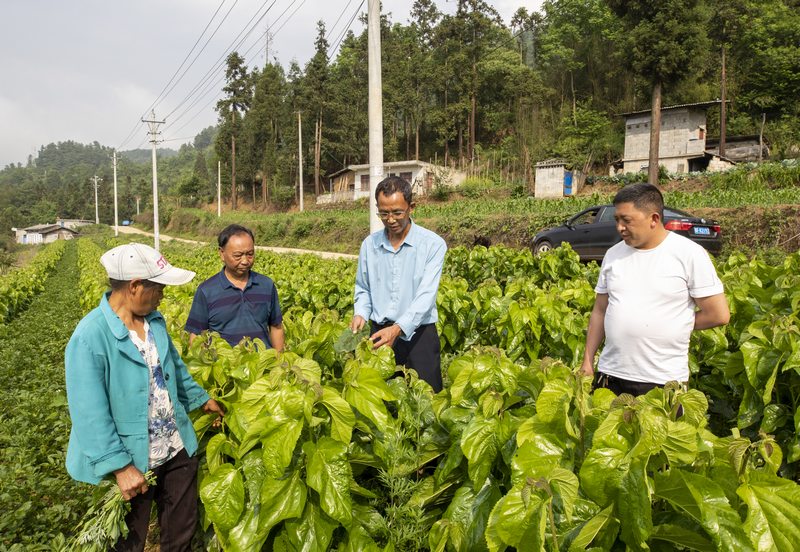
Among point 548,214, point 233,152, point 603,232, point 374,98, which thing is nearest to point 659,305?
point 374,98

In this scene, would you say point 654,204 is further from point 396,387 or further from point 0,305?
point 0,305

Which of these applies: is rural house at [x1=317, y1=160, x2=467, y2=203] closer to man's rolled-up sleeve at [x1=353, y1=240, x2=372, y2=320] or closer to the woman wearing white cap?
man's rolled-up sleeve at [x1=353, y1=240, x2=372, y2=320]

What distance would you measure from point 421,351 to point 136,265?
171 cm

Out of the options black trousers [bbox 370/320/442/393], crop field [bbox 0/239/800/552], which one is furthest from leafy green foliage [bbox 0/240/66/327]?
black trousers [bbox 370/320/442/393]

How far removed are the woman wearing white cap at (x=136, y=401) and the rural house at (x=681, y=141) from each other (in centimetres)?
3421

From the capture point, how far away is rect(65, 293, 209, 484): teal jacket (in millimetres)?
2066

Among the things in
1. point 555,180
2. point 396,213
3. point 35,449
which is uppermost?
point 555,180

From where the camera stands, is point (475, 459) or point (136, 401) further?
point (136, 401)

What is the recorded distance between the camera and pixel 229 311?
136 inches

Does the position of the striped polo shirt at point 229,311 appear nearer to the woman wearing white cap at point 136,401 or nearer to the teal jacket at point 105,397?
the woman wearing white cap at point 136,401

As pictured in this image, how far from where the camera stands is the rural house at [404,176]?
38.7 metres

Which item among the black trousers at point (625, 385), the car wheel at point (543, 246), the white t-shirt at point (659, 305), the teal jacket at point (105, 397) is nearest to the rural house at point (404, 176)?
the car wheel at point (543, 246)

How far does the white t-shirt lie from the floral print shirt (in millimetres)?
2170

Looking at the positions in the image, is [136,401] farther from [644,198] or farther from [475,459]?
[644,198]
